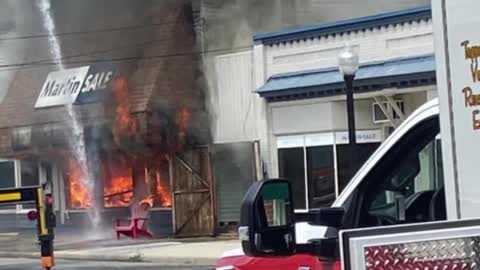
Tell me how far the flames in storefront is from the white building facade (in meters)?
1.67

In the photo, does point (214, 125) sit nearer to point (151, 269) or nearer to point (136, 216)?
point (136, 216)

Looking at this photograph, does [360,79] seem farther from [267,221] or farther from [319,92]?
[267,221]

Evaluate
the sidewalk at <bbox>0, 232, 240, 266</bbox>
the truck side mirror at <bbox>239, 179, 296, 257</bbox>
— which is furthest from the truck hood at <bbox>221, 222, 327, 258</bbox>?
the sidewalk at <bbox>0, 232, 240, 266</bbox>

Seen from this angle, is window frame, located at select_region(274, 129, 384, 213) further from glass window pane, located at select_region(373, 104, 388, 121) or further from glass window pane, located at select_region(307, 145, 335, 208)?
glass window pane, located at select_region(373, 104, 388, 121)

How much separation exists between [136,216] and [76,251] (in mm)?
3149

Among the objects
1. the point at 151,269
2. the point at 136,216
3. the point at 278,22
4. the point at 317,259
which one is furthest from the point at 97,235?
the point at 317,259

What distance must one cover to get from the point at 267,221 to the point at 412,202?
0.67 meters

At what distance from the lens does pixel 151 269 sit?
20.4 metres

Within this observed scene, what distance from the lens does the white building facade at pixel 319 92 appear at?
23.1 meters

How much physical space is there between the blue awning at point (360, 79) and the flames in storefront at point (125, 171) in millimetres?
2872

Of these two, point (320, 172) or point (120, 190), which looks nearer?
point (320, 172)

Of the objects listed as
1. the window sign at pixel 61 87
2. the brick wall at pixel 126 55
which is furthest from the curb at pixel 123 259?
the window sign at pixel 61 87

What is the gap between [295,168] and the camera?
25.7 meters

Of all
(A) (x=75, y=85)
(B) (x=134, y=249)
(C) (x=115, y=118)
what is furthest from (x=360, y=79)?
(A) (x=75, y=85)
